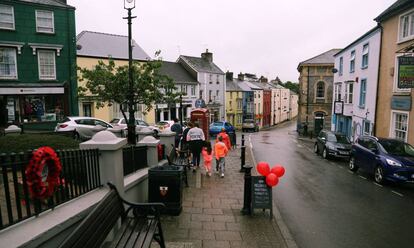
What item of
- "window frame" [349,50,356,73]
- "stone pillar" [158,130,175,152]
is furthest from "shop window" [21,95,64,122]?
"window frame" [349,50,356,73]

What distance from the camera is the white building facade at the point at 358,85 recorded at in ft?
66.2

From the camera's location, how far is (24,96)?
22281mm

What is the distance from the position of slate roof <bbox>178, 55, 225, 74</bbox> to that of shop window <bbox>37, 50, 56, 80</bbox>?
25.7 m

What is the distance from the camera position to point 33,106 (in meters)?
22.9

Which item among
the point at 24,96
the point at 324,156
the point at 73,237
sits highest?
the point at 24,96

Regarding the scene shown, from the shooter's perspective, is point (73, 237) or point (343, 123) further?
point (343, 123)

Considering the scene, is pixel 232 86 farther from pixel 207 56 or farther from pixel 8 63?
pixel 8 63

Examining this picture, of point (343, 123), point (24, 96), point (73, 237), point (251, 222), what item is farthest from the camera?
point (343, 123)

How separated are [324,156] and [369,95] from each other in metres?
6.39

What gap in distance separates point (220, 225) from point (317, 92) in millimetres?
39059

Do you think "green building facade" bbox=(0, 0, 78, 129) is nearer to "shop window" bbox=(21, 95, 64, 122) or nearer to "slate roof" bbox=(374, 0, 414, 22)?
"shop window" bbox=(21, 95, 64, 122)

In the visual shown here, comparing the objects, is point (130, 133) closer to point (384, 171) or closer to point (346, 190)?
point (346, 190)

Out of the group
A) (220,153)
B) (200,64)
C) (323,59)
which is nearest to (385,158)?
(220,153)

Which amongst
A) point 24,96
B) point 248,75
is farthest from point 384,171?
point 248,75
